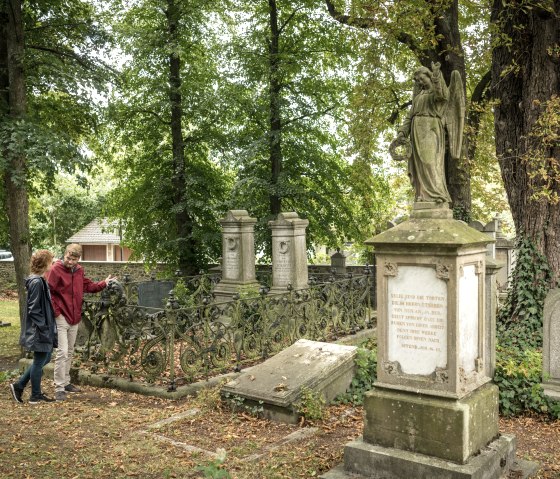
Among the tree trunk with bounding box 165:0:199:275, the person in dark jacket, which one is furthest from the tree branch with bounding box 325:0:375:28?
the person in dark jacket

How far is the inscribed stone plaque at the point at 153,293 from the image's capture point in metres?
A: 12.7

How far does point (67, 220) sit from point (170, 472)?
36.4 metres

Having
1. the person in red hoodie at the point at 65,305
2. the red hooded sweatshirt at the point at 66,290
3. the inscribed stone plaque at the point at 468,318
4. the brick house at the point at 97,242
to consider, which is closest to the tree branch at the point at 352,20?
the person in red hoodie at the point at 65,305

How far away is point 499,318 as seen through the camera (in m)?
11.1

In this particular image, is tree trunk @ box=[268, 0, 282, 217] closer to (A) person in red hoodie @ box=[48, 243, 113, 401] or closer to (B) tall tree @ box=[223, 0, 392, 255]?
(B) tall tree @ box=[223, 0, 392, 255]

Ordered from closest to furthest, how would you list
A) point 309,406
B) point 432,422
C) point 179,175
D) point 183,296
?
point 432,422 → point 309,406 → point 183,296 → point 179,175

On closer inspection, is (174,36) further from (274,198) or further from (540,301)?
(540,301)

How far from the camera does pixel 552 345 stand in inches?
299

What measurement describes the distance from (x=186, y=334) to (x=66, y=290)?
1.78 metres

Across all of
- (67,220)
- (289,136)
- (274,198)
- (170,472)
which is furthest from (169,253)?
(67,220)

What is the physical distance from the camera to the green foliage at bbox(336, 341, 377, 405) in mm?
7436

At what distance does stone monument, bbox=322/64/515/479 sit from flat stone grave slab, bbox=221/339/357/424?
61.5 inches

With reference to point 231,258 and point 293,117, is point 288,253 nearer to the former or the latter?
point 231,258

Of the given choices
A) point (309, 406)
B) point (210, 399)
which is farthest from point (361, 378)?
point (210, 399)
